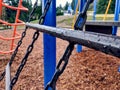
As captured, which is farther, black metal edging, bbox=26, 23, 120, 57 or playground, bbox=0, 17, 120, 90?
playground, bbox=0, 17, 120, 90

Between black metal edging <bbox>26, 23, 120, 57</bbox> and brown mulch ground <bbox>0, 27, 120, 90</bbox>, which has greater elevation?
black metal edging <bbox>26, 23, 120, 57</bbox>

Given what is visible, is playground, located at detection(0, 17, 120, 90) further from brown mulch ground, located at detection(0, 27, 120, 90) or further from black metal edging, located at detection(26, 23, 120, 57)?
black metal edging, located at detection(26, 23, 120, 57)

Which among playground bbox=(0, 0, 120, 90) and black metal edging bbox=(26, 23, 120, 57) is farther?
playground bbox=(0, 0, 120, 90)

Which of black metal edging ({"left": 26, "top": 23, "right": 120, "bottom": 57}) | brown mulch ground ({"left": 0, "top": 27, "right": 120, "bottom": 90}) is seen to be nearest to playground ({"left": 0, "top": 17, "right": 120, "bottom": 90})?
brown mulch ground ({"left": 0, "top": 27, "right": 120, "bottom": 90})

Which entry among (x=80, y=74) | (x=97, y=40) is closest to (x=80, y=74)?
(x=80, y=74)

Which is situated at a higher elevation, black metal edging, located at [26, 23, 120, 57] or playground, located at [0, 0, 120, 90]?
black metal edging, located at [26, 23, 120, 57]

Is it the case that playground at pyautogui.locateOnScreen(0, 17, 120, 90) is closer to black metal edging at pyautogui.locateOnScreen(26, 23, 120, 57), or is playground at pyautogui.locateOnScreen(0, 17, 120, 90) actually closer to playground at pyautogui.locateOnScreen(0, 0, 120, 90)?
playground at pyautogui.locateOnScreen(0, 0, 120, 90)

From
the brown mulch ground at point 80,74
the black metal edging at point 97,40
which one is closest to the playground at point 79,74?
the brown mulch ground at point 80,74

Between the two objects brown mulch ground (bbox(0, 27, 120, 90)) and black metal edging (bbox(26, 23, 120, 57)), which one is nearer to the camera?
black metal edging (bbox(26, 23, 120, 57))

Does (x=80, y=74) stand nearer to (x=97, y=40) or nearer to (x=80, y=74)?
(x=80, y=74)

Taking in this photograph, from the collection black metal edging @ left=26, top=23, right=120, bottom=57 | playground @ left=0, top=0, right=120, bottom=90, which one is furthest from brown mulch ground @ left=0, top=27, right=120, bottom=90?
black metal edging @ left=26, top=23, right=120, bottom=57

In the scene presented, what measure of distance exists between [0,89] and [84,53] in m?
1.85

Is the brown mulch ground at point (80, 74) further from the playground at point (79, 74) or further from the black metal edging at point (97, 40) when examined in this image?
the black metal edging at point (97, 40)

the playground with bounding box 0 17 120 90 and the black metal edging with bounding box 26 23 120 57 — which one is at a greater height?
the black metal edging with bounding box 26 23 120 57
